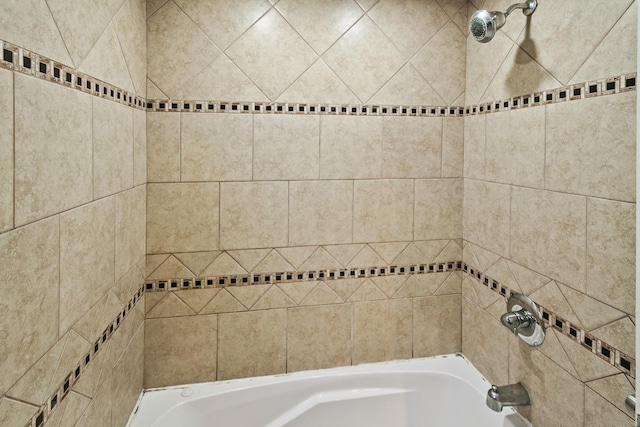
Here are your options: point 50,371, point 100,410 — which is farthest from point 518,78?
point 100,410

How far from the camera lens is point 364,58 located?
5.92ft

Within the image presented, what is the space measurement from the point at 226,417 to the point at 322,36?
1.80 m

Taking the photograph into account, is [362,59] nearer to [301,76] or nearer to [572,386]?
[301,76]

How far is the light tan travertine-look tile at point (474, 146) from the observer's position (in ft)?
5.86

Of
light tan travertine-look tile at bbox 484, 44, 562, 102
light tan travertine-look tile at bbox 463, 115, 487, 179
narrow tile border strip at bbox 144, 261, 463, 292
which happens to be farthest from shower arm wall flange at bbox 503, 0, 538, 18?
narrow tile border strip at bbox 144, 261, 463, 292

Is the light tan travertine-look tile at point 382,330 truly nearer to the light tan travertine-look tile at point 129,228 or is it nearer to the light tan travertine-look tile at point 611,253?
the light tan travertine-look tile at point 611,253

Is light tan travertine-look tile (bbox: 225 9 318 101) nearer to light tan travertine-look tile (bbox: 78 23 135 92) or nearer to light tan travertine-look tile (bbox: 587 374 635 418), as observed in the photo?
light tan travertine-look tile (bbox: 78 23 135 92)

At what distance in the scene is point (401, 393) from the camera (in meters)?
1.86

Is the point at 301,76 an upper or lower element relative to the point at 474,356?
upper

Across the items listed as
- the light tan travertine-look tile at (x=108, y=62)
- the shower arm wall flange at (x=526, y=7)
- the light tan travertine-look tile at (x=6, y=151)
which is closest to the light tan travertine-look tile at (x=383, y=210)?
the shower arm wall flange at (x=526, y=7)

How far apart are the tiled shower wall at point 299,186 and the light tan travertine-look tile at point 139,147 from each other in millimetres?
41

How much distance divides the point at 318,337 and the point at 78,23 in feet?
5.07

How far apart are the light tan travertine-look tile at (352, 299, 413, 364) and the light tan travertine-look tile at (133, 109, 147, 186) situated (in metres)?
1.16

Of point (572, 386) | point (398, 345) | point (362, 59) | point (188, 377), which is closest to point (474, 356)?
point (398, 345)
